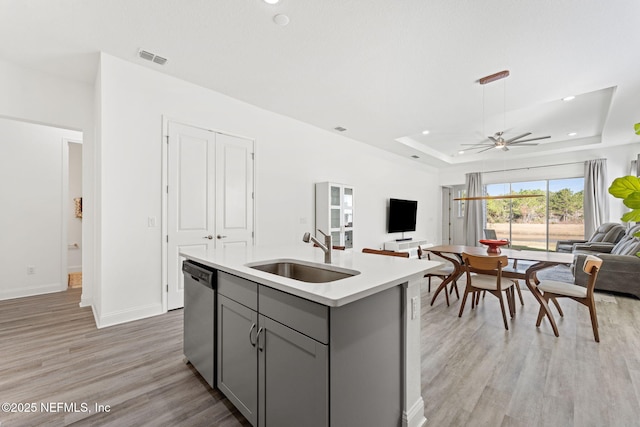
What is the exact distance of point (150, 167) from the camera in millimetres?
3203

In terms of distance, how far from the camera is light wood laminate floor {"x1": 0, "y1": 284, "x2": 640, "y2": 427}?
5.32 feet

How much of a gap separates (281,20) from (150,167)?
2.13 meters

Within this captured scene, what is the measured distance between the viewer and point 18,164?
3.94 m

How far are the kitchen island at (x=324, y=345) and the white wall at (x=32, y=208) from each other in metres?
4.13

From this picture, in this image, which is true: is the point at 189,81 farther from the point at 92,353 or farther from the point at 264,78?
the point at 92,353

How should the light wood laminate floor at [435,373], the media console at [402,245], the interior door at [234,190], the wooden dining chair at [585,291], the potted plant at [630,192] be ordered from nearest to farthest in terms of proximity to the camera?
1. the potted plant at [630,192]
2. the light wood laminate floor at [435,373]
3. the wooden dining chair at [585,291]
4. the interior door at [234,190]
5. the media console at [402,245]

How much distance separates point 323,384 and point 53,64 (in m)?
4.22

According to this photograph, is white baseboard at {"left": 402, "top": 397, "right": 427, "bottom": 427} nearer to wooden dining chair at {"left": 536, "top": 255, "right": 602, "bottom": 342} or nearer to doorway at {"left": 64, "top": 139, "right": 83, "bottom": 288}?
wooden dining chair at {"left": 536, "top": 255, "right": 602, "bottom": 342}

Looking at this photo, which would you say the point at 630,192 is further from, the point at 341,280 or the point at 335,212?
the point at 335,212

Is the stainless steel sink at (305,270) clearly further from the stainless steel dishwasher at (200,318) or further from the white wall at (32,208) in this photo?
the white wall at (32,208)

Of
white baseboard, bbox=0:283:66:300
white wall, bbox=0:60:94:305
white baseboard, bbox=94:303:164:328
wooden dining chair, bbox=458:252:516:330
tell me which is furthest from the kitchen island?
white baseboard, bbox=0:283:66:300

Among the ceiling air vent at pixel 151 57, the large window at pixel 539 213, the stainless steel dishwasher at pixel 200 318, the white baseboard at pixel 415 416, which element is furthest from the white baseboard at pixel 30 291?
the large window at pixel 539 213

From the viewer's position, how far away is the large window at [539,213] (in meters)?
6.89

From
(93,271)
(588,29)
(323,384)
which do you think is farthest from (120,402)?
(588,29)
